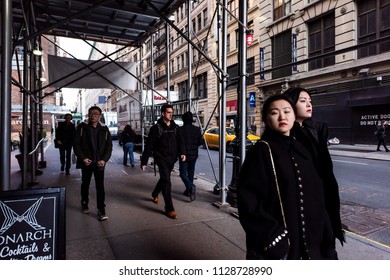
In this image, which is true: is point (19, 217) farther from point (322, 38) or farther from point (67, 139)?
point (322, 38)

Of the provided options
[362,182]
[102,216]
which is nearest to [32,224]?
[102,216]

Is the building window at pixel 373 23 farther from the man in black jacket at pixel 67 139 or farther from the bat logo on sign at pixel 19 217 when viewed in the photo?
the bat logo on sign at pixel 19 217

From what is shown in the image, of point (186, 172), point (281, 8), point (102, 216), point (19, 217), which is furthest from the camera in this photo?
point (281, 8)

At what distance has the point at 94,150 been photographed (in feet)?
15.8

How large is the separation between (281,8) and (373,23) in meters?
7.46

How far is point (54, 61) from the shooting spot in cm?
974

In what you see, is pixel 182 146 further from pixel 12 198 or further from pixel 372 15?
pixel 372 15

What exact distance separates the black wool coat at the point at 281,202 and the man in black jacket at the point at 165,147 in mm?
3015

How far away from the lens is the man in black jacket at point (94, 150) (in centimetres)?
477

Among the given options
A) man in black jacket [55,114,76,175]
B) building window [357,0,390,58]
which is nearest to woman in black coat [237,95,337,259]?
man in black jacket [55,114,76,175]

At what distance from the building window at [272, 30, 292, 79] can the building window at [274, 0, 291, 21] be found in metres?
1.45

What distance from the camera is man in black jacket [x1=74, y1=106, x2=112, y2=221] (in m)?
4.77

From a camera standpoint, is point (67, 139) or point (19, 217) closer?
point (19, 217)

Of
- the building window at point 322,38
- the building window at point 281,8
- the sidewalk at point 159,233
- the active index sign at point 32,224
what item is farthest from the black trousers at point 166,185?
the building window at point 281,8
